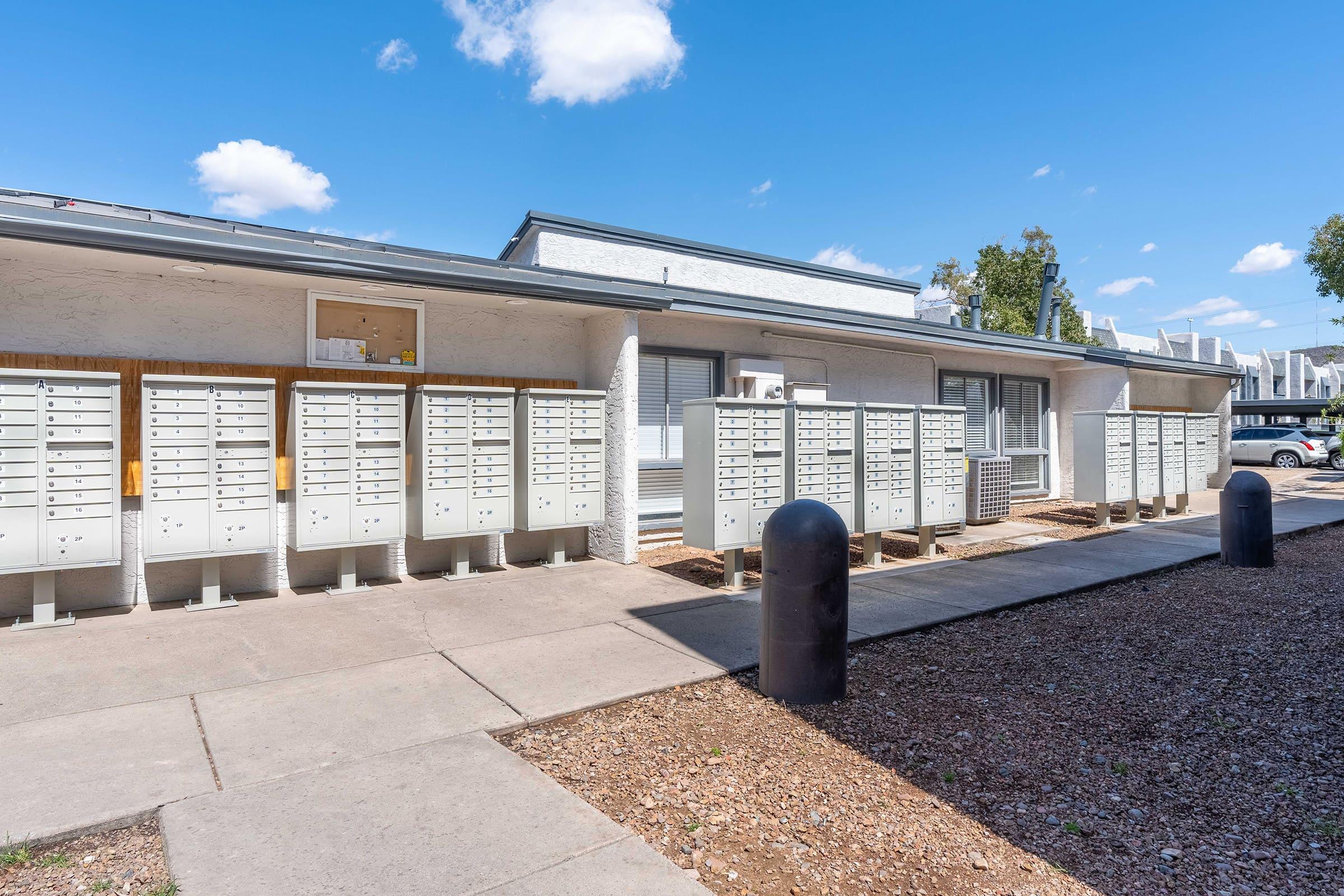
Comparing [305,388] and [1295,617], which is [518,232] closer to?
[305,388]

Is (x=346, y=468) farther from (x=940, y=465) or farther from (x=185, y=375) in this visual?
(x=940, y=465)

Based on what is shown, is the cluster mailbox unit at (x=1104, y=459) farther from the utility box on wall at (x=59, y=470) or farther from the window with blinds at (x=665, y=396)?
the utility box on wall at (x=59, y=470)

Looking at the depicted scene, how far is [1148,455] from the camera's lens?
1166 centimetres

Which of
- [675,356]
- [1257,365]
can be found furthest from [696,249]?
[1257,365]

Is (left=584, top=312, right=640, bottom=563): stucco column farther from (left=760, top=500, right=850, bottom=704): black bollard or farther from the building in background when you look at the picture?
the building in background

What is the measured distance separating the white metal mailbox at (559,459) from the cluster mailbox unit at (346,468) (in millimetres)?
1141

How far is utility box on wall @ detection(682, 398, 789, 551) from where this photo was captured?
673cm

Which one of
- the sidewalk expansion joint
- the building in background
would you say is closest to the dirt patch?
the sidewalk expansion joint

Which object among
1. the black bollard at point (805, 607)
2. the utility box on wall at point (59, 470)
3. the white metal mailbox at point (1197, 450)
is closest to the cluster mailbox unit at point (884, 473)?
the black bollard at point (805, 607)

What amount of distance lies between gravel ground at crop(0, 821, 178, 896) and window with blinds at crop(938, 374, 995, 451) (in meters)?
12.0

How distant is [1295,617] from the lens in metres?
6.00

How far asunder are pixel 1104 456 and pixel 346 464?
33.7ft

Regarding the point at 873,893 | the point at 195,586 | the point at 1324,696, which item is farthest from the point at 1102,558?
the point at 195,586

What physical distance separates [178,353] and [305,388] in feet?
3.70
